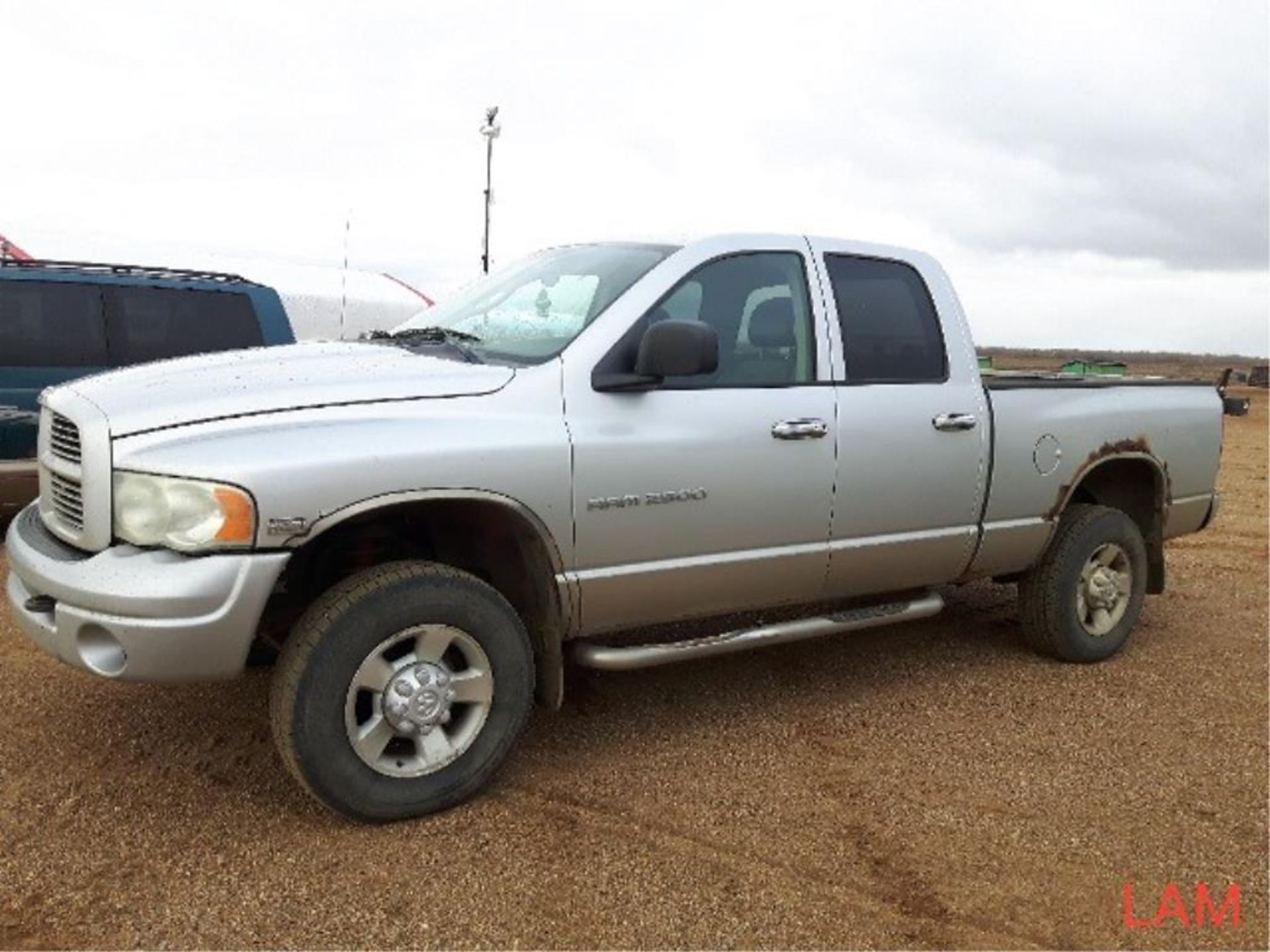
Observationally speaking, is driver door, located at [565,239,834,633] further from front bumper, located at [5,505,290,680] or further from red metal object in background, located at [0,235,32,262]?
red metal object in background, located at [0,235,32,262]

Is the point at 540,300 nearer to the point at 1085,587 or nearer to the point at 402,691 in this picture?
the point at 402,691

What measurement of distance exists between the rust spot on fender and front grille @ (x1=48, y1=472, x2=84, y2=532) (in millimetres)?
3947

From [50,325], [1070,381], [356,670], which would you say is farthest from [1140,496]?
[50,325]

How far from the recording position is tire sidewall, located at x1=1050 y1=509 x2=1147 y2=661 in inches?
203

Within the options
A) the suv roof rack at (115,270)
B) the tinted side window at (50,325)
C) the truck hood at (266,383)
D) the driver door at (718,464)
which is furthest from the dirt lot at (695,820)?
the suv roof rack at (115,270)

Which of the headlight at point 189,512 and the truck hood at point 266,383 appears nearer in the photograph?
the headlight at point 189,512

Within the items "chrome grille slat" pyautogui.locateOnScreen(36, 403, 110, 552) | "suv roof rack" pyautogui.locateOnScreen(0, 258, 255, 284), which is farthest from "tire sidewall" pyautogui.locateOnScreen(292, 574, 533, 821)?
"suv roof rack" pyautogui.locateOnScreen(0, 258, 255, 284)

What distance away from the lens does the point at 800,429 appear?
13.3 feet

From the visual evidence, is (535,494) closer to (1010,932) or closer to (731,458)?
(731,458)

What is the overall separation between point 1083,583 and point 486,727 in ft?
10.5

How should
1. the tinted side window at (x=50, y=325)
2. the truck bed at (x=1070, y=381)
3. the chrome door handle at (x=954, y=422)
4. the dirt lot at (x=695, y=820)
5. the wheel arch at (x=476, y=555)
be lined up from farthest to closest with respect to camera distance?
the tinted side window at (x=50, y=325) < the truck bed at (x=1070, y=381) < the chrome door handle at (x=954, y=422) < the wheel arch at (x=476, y=555) < the dirt lot at (x=695, y=820)

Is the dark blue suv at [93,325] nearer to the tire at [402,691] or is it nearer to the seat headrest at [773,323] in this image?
the tire at [402,691]

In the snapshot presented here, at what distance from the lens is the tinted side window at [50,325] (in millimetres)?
Answer: 7109

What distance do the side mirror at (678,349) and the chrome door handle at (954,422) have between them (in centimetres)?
134
